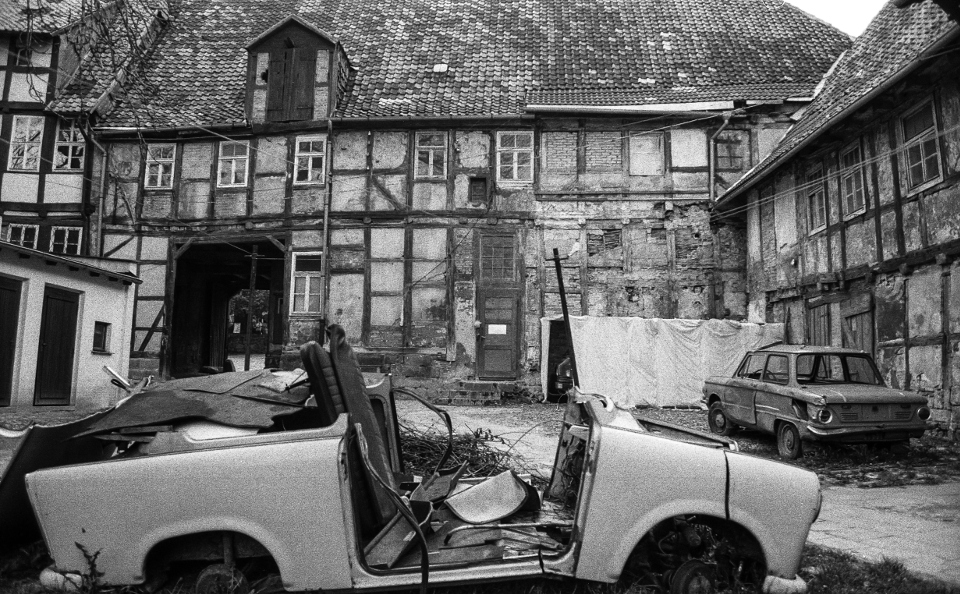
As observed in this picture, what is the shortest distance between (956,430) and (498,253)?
11458mm

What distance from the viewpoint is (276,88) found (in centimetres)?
1970

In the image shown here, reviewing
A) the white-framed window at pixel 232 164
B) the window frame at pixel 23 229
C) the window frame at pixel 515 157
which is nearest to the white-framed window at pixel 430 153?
the window frame at pixel 515 157

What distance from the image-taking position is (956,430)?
411 inches

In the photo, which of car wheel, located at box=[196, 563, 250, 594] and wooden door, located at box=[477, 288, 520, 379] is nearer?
car wheel, located at box=[196, 563, 250, 594]

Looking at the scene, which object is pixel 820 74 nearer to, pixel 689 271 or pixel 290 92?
pixel 689 271

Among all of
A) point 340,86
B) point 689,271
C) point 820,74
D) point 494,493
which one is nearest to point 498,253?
point 689,271

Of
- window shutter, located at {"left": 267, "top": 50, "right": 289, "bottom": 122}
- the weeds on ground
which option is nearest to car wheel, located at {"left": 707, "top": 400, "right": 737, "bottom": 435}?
the weeds on ground

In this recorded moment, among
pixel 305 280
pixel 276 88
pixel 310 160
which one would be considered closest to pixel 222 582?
pixel 305 280

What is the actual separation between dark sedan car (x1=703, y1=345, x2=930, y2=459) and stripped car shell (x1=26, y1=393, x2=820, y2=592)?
6199 mm

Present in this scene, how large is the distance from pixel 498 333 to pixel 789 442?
1005 cm

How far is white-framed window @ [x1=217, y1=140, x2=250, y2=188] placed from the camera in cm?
1975

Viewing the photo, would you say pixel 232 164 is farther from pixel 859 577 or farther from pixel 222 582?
pixel 859 577

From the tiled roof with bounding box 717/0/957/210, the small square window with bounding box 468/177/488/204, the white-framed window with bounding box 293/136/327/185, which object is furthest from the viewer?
the white-framed window with bounding box 293/136/327/185

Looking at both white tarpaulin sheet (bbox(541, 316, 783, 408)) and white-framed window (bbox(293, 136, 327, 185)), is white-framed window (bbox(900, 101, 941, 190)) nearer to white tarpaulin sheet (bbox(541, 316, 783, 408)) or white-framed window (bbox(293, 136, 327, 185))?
white tarpaulin sheet (bbox(541, 316, 783, 408))
